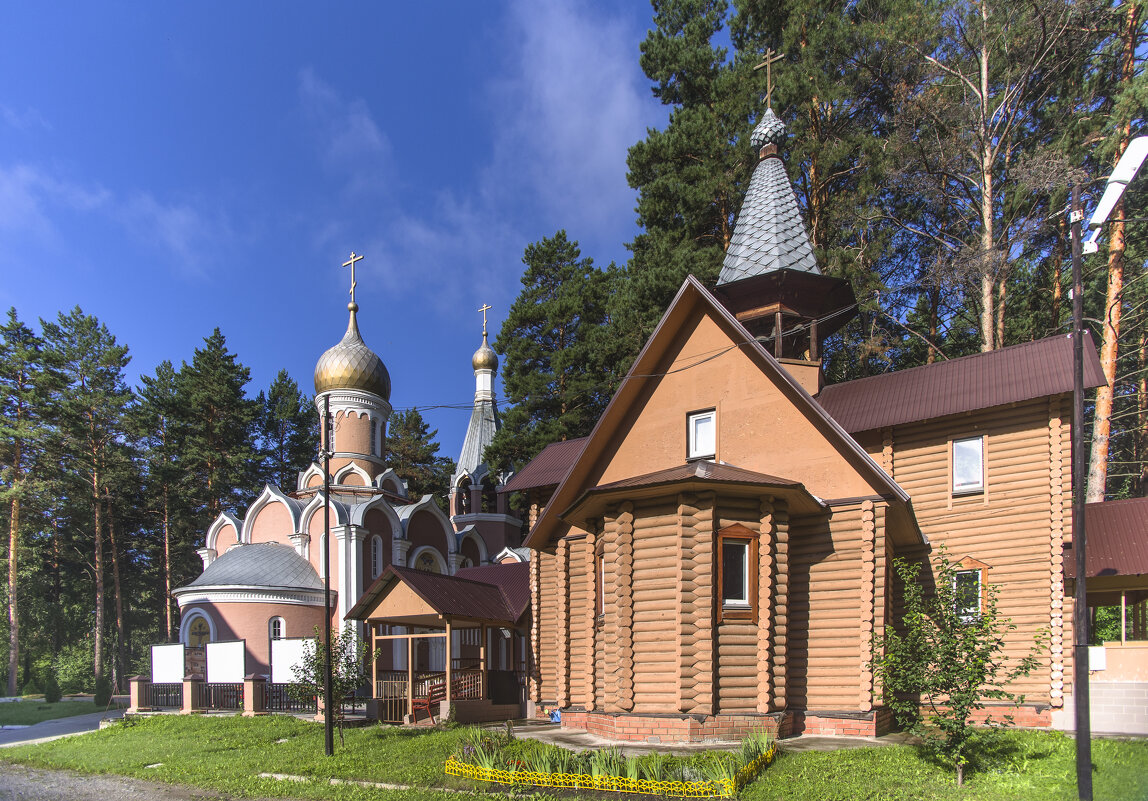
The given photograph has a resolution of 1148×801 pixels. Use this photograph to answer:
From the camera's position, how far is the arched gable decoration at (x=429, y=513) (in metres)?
33.7

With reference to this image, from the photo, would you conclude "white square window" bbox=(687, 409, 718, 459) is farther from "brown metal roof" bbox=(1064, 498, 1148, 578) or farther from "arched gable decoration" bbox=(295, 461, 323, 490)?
"arched gable decoration" bbox=(295, 461, 323, 490)

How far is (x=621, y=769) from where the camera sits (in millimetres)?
10320

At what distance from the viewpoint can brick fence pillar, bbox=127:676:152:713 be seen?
81.2 feet

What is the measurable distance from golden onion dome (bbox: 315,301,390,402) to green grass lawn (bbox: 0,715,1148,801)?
19887mm

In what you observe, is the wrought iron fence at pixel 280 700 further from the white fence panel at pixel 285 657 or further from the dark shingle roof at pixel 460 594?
the dark shingle roof at pixel 460 594

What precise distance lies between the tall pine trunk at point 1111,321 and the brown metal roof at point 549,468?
43.8ft

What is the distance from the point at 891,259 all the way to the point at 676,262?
883cm

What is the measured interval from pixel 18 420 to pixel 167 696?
21740 millimetres

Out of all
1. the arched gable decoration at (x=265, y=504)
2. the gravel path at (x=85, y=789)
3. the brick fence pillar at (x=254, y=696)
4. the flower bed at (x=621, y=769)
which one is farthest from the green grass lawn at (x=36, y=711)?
the flower bed at (x=621, y=769)

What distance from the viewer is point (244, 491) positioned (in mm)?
46719

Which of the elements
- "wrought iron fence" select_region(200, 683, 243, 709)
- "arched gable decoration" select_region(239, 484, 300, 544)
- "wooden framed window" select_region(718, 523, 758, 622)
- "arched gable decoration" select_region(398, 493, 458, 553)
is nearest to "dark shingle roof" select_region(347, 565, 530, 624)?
"wrought iron fence" select_region(200, 683, 243, 709)

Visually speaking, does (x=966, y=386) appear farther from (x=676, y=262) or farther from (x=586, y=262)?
(x=586, y=262)

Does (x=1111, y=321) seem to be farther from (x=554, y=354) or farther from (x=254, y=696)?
(x=254, y=696)

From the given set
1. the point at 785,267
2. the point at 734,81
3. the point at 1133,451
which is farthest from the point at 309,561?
the point at 1133,451
